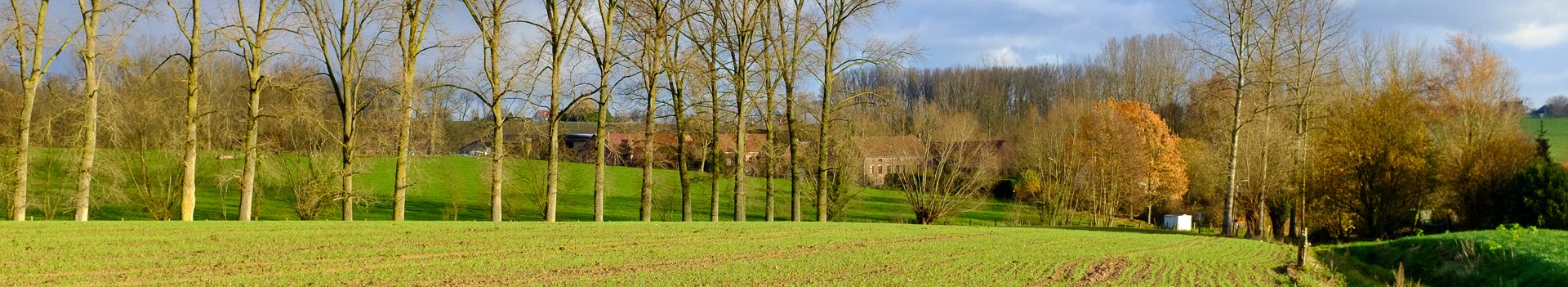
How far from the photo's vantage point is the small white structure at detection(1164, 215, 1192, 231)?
4113cm

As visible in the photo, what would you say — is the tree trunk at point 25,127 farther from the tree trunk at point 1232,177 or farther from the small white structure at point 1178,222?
the small white structure at point 1178,222

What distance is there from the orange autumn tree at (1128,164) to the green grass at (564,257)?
29.2 metres

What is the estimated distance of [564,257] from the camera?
46.4ft

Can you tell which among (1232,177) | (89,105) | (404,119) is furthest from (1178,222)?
(89,105)

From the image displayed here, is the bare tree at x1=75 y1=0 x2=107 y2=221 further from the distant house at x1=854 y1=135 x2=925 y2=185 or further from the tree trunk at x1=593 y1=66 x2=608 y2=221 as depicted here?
the distant house at x1=854 y1=135 x2=925 y2=185

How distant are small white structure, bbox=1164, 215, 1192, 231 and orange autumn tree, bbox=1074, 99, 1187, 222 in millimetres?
4527

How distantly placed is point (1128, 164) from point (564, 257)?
133 feet

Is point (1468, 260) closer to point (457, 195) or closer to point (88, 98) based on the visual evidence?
point (88, 98)

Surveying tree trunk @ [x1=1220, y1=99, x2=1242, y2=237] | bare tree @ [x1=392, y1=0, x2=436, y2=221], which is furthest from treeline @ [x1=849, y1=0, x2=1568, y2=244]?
bare tree @ [x1=392, y1=0, x2=436, y2=221]

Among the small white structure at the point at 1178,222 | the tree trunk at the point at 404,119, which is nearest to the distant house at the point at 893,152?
the small white structure at the point at 1178,222

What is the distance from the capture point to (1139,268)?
1531 cm

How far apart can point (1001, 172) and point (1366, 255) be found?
46.2 meters

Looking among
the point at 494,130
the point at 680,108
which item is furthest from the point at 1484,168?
the point at 494,130

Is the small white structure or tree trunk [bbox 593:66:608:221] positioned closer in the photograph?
tree trunk [bbox 593:66:608:221]
